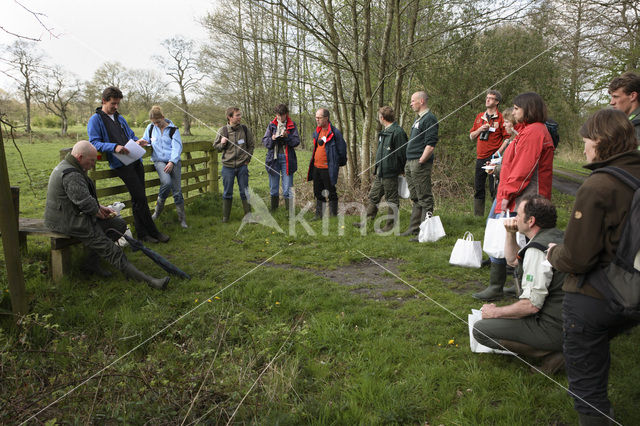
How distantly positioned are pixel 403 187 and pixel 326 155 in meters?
1.65

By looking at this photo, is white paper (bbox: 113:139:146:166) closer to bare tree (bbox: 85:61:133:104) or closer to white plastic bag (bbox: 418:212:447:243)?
white plastic bag (bbox: 418:212:447:243)

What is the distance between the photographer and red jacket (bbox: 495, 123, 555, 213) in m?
4.00

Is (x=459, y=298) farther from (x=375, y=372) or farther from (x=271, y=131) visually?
(x=271, y=131)

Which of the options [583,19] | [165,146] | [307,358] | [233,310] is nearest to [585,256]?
[307,358]

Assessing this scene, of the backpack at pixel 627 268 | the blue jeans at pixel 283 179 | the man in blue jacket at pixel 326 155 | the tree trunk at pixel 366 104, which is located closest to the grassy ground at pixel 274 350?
the backpack at pixel 627 268

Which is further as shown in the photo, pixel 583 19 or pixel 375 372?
pixel 583 19

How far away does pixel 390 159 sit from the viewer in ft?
23.3

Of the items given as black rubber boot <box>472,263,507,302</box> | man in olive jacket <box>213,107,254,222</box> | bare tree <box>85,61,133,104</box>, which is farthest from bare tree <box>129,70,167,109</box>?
black rubber boot <box>472,263,507,302</box>

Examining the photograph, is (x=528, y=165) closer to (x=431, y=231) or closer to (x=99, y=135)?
(x=431, y=231)

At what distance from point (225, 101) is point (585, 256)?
53.3 ft

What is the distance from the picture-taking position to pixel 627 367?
119 inches

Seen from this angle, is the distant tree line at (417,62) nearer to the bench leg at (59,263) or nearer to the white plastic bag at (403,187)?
the white plastic bag at (403,187)

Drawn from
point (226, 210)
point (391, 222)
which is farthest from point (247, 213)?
point (391, 222)

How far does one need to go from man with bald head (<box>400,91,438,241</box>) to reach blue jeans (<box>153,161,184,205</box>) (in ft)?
13.4
